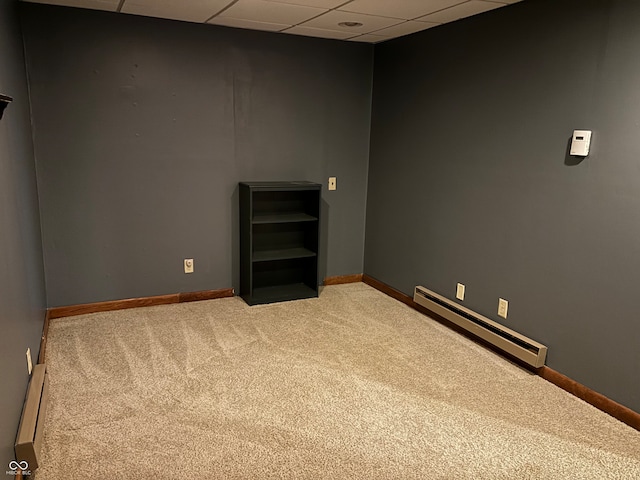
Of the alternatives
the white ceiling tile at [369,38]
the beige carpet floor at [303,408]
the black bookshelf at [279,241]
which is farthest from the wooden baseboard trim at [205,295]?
the white ceiling tile at [369,38]

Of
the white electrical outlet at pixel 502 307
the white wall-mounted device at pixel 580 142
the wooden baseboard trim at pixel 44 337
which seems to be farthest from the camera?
the white electrical outlet at pixel 502 307

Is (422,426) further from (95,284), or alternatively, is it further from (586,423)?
(95,284)

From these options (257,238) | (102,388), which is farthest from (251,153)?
(102,388)

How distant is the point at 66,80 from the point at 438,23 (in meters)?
2.72

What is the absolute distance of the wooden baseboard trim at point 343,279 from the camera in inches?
187

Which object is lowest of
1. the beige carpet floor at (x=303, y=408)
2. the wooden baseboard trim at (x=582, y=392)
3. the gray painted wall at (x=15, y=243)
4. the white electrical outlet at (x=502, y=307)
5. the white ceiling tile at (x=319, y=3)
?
the beige carpet floor at (x=303, y=408)

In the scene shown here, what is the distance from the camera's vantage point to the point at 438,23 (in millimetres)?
3555

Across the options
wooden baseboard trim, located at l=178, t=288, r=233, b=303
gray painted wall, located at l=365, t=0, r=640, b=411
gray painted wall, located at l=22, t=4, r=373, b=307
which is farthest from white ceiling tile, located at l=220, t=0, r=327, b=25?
wooden baseboard trim, located at l=178, t=288, r=233, b=303

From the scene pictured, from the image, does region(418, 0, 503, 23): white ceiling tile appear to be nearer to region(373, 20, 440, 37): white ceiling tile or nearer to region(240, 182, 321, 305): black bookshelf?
region(373, 20, 440, 37): white ceiling tile

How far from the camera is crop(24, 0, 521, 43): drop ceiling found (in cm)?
304

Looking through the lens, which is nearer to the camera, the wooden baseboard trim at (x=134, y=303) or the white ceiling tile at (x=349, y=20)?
the white ceiling tile at (x=349, y=20)

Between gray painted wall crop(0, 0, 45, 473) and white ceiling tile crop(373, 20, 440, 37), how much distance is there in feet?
8.24

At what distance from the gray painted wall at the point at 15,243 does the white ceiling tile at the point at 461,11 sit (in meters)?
2.55

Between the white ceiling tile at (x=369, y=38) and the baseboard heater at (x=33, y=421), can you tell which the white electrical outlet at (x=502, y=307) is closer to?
the white ceiling tile at (x=369, y=38)
